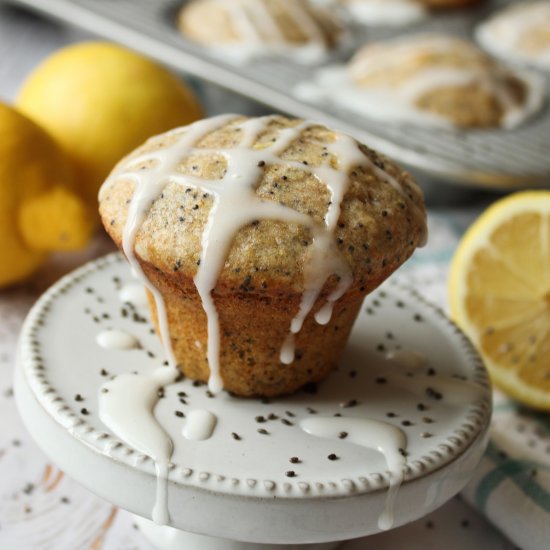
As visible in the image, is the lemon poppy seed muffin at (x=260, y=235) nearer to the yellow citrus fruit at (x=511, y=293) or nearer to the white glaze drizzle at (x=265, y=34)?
the yellow citrus fruit at (x=511, y=293)

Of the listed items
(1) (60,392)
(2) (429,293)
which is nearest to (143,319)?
(1) (60,392)

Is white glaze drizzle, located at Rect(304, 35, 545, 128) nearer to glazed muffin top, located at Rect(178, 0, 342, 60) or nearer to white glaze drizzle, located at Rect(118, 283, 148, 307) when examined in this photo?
glazed muffin top, located at Rect(178, 0, 342, 60)

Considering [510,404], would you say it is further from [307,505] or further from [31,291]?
[31,291]

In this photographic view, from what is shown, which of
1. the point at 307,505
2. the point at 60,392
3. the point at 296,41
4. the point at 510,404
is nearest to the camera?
the point at 307,505

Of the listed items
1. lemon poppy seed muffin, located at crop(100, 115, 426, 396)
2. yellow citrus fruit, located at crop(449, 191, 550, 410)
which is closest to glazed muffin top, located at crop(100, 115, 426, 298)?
lemon poppy seed muffin, located at crop(100, 115, 426, 396)

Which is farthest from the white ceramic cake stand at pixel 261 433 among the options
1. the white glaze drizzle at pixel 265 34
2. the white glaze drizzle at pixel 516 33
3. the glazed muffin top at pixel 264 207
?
the white glaze drizzle at pixel 516 33

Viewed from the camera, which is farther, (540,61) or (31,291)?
(540,61)
